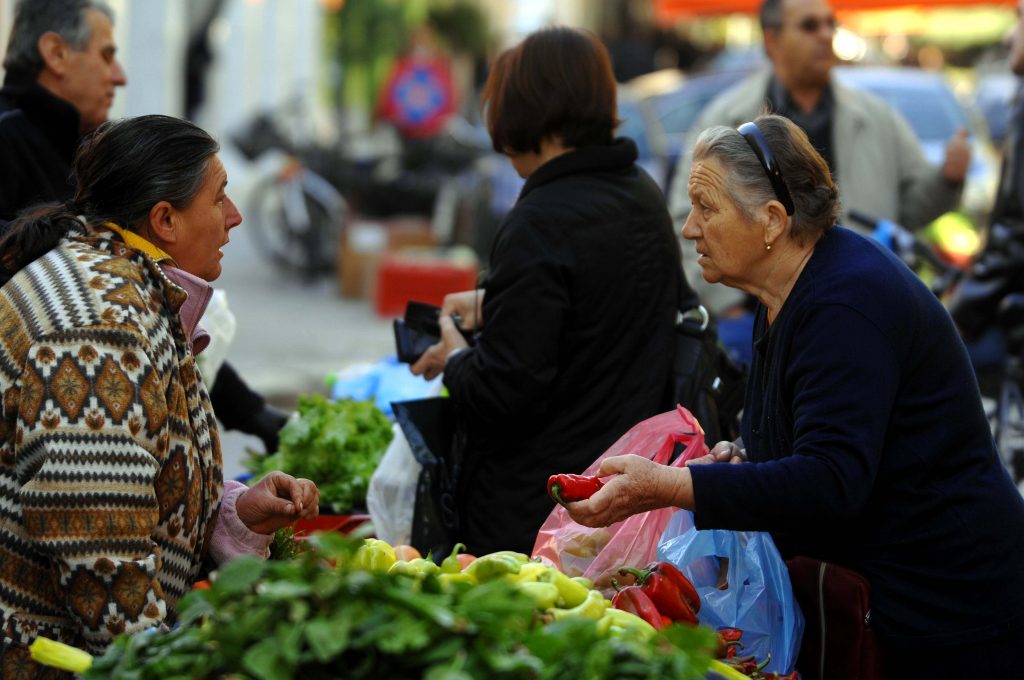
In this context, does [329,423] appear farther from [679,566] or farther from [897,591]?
[897,591]

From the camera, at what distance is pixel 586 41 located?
3664mm

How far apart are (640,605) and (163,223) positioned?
44.9 inches

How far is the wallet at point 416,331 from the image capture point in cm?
397

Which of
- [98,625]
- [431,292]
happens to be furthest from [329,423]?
[431,292]

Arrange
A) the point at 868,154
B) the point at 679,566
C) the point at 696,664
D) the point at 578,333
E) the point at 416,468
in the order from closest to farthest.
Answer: the point at 696,664 → the point at 679,566 → the point at 578,333 → the point at 416,468 → the point at 868,154

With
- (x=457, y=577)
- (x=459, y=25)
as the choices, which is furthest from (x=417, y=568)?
(x=459, y=25)

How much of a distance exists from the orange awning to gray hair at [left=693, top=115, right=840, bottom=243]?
880 inches

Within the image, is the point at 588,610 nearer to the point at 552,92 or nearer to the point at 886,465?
the point at 886,465

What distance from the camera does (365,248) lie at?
12469mm

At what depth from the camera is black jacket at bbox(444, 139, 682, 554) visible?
350cm

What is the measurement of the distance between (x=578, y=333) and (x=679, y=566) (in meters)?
0.86

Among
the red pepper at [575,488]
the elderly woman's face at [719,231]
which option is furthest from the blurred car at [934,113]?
the red pepper at [575,488]

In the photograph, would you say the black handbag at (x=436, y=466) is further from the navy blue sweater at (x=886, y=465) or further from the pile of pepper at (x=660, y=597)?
the navy blue sweater at (x=886, y=465)

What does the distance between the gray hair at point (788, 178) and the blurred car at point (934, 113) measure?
8954 millimetres
